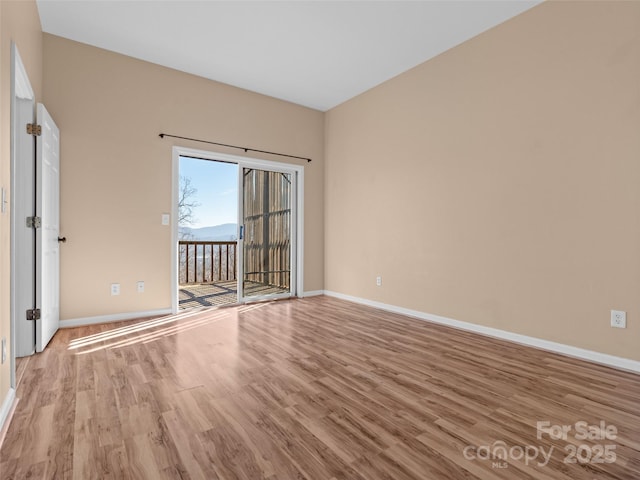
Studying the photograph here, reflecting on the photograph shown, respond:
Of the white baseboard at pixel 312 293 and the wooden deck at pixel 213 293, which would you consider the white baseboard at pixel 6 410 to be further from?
the white baseboard at pixel 312 293

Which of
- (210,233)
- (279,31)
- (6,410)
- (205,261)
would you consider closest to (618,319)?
(279,31)

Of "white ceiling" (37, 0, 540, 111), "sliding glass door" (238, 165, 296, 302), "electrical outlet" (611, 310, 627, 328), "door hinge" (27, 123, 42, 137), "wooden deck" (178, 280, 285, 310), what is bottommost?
"wooden deck" (178, 280, 285, 310)

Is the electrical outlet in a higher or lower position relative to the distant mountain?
lower

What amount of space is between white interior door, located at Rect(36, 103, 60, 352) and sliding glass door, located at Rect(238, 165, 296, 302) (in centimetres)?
207

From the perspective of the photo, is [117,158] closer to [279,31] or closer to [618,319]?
[279,31]

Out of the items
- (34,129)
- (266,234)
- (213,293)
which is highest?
(34,129)

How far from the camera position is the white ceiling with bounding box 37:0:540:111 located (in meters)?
2.98

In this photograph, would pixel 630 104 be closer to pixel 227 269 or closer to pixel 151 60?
pixel 151 60

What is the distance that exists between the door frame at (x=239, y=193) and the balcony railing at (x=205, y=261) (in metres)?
1.78

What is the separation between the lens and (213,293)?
5.71 m

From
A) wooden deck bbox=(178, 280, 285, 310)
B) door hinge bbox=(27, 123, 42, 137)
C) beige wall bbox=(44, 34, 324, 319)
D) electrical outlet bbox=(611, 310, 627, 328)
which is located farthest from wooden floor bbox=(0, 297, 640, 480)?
door hinge bbox=(27, 123, 42, 137)

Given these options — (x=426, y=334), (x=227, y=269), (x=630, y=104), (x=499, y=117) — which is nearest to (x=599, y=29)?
(x=630, y=104)

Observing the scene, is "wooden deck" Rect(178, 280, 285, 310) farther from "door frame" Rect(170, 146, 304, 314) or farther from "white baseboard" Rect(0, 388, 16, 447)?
"white baseboard" Rect(0, 388, 16, 447)

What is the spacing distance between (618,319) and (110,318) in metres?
4.77
